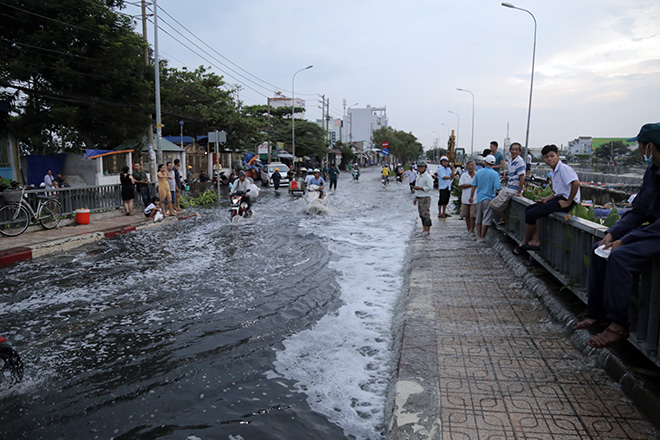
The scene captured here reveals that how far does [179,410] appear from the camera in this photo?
12.3 feet

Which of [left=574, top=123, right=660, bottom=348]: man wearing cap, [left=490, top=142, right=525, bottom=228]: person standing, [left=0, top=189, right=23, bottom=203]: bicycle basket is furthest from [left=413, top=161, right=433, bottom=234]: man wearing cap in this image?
[left=0, top=189, right=23, bottom=203]: bicycle basket

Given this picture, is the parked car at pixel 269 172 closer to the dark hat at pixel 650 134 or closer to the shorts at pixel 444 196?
the shorts at pixel 444 196

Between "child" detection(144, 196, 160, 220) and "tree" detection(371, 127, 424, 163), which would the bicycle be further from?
"tree" detection(371, 127, 424, 163)

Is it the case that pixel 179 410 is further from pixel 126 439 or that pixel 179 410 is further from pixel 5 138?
pixel 5 138

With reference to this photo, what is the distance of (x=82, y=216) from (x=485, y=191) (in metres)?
10.8

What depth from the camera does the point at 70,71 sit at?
19.7m

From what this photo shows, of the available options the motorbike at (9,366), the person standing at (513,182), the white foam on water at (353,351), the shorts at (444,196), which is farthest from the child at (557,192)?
the shorts at (444,196)

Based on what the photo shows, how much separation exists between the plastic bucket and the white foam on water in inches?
302

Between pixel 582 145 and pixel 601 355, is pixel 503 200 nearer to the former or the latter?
pixel 601 355

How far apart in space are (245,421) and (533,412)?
2113 millimetres

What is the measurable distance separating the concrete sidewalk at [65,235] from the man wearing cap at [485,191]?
912cm

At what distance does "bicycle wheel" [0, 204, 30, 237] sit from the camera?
35.7 ft

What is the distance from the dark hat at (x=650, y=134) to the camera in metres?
3.31

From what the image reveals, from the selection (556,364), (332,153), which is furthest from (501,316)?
(332,153)
